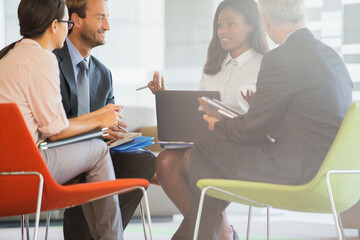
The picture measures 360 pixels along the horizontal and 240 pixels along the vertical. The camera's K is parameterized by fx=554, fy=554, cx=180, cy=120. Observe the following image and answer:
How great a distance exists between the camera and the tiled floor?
357 cm

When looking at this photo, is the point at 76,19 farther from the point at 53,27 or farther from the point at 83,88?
the point at 53,27

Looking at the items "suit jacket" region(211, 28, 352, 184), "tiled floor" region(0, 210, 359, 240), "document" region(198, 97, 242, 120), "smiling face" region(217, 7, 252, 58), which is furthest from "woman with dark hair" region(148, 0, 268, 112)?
"tiled floor" region(0, 210, 359, 240)

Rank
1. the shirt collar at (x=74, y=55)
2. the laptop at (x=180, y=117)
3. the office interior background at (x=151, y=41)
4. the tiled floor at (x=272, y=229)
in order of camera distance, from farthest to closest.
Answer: the office interior background at (x=151, y=41), the tiled floor at (x=272, y=229), the shirt collar at (x=74, y=55), the laptop at (x=180, y=117)

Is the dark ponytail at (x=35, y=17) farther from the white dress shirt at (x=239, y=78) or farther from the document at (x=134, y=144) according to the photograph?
the white dress shirt at (x=239, y=78)

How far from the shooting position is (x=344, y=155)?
175 centimetres

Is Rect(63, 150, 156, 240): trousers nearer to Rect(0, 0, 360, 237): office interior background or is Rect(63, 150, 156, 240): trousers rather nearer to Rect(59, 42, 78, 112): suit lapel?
Rect(59, 42, 78, 112): suit lapel

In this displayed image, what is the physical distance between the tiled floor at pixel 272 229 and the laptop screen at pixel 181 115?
3.91 feet

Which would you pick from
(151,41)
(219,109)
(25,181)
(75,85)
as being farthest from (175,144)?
(151,41)

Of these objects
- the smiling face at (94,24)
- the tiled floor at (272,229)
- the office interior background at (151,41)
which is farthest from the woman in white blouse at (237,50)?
the office interior background at (151,41)

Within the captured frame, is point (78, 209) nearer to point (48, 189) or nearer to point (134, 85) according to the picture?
point (48, 189)

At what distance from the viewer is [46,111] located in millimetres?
1970

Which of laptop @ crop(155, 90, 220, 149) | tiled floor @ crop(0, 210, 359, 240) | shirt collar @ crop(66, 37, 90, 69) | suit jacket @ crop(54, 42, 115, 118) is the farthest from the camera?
tiled floor @ crop(0, 210, 359, 240)

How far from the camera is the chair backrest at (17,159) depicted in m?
1.72

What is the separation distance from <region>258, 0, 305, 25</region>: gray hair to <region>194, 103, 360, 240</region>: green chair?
412 millimetres
